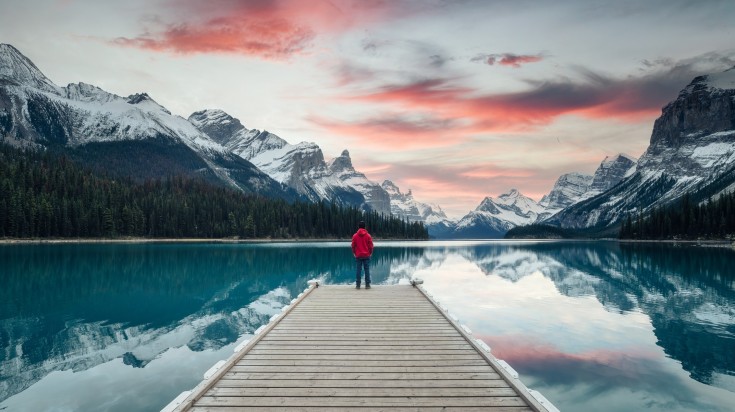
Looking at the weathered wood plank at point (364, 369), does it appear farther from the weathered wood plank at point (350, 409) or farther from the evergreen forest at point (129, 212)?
the evergreen forest at point (129, 212)

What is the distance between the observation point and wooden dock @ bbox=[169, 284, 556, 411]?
898 cm

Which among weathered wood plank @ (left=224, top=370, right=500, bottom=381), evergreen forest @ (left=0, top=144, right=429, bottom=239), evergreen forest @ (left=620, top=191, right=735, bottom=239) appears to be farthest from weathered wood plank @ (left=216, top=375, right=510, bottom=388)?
evergreen forest @ (left=620, top=191, right=735, bottom=239)

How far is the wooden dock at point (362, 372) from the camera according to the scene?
898cm

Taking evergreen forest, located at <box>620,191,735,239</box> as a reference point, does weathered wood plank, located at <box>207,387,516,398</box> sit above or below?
below

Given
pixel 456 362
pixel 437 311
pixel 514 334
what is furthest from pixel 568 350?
pixel 456 362

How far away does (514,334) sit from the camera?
74.8 ft

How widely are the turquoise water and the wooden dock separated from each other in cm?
375

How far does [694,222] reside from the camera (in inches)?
5261

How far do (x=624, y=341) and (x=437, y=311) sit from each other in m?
9.37

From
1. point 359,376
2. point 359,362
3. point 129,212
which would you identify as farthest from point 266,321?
point 129,212

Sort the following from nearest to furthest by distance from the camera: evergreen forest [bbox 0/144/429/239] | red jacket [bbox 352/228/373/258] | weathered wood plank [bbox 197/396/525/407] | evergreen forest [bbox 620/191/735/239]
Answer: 1. weathered wood plank [bbox 197/396/525/407]
2. red jacket [bbox 352/228/373/258]
3. evergreen forest [bbox 0/144/429/239]
4. evergreen forest [bbox 620/191/735/239]

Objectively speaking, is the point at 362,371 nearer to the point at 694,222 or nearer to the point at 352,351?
the point at 352,351

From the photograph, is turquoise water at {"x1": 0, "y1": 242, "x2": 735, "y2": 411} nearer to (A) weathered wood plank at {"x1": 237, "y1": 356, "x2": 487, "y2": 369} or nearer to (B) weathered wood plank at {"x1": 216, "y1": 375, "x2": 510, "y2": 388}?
(A) weathered wood plank at {"x1": 237, "y1": 356, "x2": 487, "y2": 369}

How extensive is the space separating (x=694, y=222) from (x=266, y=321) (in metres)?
146
